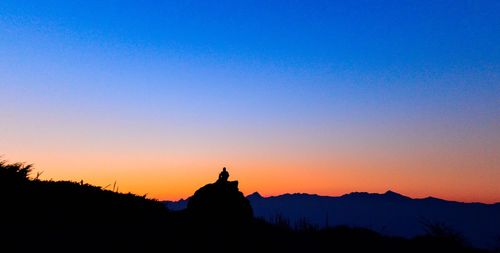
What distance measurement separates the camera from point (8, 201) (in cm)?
Answer: 1417

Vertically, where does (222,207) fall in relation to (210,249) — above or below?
above

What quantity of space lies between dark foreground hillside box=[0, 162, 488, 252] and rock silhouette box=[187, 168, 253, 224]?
1.1 inches

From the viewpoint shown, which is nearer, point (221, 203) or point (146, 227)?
point (146, 227)

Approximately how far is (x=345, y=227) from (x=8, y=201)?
1149 cm

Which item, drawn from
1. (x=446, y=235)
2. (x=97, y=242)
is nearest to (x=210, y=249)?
(x=97, y=242)

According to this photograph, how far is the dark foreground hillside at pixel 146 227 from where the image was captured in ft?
39.4

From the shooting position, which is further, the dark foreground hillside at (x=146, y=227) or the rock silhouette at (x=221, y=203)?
the rock silhouette at (x=221, y=203)

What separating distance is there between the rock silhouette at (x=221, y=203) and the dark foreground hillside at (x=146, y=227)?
29mm

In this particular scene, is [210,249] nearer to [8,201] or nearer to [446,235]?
[8,201]

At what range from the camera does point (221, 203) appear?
16.0 metres

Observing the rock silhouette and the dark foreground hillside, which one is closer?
the dark foreground hillside

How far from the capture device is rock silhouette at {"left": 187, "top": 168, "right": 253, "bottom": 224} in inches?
624

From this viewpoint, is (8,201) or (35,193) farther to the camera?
(35,193)

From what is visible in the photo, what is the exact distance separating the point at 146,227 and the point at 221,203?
2.48m
